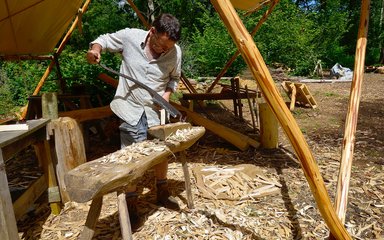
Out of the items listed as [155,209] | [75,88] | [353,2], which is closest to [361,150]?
[155,209]

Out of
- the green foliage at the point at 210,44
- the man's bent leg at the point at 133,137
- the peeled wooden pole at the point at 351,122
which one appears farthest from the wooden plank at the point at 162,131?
the green foliage at the point at 210,44

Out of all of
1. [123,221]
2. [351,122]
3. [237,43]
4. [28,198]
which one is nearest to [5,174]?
[123,221]

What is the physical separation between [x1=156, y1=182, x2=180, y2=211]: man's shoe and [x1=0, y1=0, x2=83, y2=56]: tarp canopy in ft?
11.3


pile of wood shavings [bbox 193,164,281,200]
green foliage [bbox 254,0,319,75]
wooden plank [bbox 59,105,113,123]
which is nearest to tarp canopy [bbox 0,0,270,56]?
wooden plank [bbox 59,105,113,123]

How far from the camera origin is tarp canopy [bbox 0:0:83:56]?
4598mm

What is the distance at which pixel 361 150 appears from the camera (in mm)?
4801

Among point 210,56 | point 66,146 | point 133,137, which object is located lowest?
point 66,146

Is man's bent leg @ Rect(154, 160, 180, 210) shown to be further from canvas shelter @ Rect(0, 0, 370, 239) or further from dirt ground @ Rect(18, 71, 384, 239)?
canvas shelter @ Rect(0, 0, 370, 239)

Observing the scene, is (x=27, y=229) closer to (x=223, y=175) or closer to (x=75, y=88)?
(x=223, y=175)

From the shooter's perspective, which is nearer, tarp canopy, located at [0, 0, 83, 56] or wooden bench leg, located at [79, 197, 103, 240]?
wooden bench leg, located at [79, 197, 103, 240]

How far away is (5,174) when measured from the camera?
2.04 metres

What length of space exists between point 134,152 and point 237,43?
1.15 metres

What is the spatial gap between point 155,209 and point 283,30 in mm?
16108

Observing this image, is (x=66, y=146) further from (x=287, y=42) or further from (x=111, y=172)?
(x=287, y=42)
